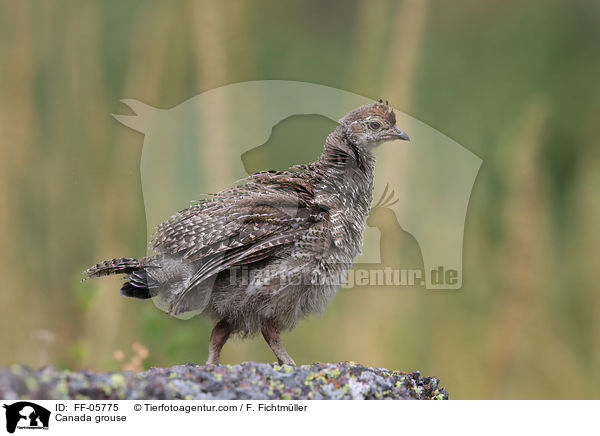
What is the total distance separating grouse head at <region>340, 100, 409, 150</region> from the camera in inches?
221

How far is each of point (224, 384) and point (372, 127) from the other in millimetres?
2229

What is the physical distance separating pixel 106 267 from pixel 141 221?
145cm

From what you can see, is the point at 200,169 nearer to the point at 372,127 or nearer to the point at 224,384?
the point at 372,127

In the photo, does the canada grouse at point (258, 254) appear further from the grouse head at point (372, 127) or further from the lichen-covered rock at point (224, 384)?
the lichen-covered rock at point (224, 384)

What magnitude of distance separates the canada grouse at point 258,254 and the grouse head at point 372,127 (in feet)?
0.86

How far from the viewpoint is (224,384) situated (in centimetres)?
407

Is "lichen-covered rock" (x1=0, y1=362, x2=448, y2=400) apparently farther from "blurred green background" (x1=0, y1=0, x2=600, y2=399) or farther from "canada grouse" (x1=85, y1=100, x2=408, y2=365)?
"blurred green background" (x1=0, y1=0, x2=600, y2=399)

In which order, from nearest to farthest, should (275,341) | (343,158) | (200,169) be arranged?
(275,341) < (343,158) < (200,169)

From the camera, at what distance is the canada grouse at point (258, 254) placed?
494 cm
